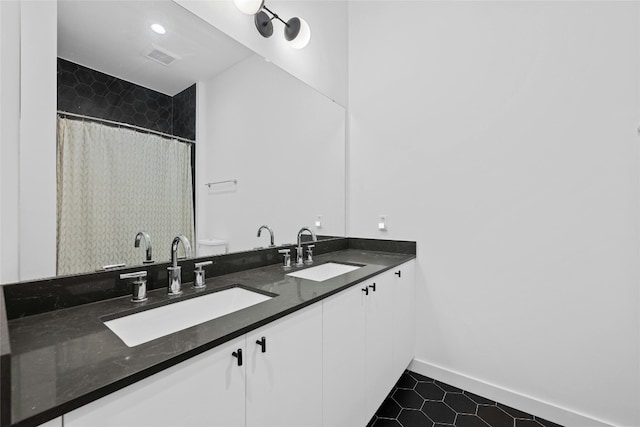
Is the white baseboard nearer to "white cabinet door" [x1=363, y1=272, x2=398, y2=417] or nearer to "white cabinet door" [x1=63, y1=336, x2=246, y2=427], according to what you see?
"white cabinet door" [x1=363, y1=272, x2=398, y2=417]

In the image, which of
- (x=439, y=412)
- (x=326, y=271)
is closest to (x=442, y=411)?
(x=439, y=412)

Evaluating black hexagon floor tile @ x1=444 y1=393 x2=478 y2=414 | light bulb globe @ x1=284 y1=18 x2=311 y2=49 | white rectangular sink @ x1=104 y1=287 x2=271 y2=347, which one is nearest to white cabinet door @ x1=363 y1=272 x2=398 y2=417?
black hexagon floor tile @ x1=444 y1=393 x2=478 y2=414

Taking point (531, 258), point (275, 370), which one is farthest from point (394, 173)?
point (275, 370)

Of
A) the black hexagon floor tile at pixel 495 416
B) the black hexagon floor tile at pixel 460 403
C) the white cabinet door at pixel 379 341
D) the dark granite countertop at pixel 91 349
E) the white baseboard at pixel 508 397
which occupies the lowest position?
the black hexagon floor tile at pixel 495 416

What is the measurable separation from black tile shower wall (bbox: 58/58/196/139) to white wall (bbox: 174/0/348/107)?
445 mm

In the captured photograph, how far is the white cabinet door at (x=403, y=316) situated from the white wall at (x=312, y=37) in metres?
1.44

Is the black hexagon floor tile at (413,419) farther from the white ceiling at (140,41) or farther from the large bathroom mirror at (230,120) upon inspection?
the white ceiling at (140,41)

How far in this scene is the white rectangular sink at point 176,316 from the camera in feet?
3.08

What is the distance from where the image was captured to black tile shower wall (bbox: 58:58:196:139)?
40.1 inches

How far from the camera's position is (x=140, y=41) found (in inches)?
48.5

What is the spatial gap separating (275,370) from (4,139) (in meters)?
1.08

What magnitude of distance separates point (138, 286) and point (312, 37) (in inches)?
77.8

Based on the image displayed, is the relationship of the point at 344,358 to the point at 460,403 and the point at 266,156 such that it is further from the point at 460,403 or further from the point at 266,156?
the point at 266,156

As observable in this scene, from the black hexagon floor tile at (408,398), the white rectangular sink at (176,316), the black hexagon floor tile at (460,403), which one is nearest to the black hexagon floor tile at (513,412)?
the black hexagon floor tile at (460,403)
